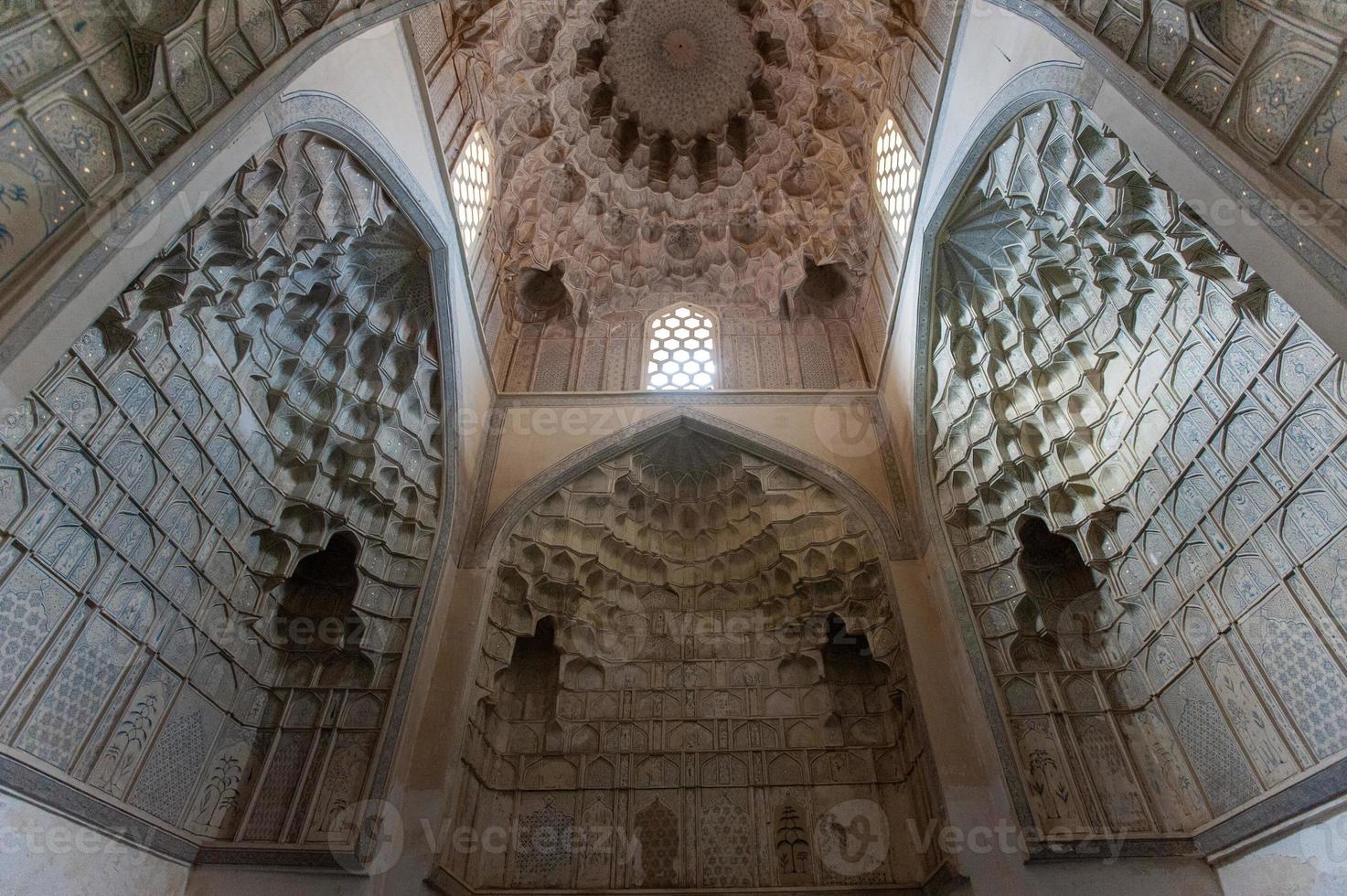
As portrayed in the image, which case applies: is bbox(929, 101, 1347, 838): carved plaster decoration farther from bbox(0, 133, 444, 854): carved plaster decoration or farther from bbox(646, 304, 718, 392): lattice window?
bbox(0, 133, 444, 854): carved plaster decoration

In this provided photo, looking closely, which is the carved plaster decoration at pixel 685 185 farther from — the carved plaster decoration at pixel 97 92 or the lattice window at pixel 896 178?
the carved plaster decoration at pixel 97 92

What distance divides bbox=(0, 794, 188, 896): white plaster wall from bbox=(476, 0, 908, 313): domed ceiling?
820cm

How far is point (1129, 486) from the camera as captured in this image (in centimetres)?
700

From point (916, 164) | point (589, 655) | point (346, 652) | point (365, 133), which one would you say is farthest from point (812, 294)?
point (346, 652)

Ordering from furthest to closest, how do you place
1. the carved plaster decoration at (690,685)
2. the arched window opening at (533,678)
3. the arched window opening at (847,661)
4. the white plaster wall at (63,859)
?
the arched window opening at (847,661) < the arched window opening at (533,678) < the carved plaster decoration at (690,685) < the white plaster wall at (63,859)

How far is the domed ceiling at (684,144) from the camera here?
10781 millimetres

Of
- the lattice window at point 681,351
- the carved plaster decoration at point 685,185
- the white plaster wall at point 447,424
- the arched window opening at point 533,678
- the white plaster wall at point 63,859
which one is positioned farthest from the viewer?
the lattice window at point 681,351

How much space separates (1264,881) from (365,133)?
9794 mm

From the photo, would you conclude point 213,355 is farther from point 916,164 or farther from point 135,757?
point 916,164

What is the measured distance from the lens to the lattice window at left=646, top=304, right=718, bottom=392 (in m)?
11.4

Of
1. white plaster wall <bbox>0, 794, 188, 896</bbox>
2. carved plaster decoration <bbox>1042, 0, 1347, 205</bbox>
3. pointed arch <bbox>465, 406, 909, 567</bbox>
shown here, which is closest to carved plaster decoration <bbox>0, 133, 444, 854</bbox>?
white plaster wall <bbox>0, 794, 188, 896</bbox>

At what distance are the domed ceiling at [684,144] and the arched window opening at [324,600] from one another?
5.00 meters

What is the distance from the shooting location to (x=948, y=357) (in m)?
8.62

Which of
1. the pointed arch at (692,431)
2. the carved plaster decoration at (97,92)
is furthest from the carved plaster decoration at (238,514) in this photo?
the pointed arch at (692,431)
